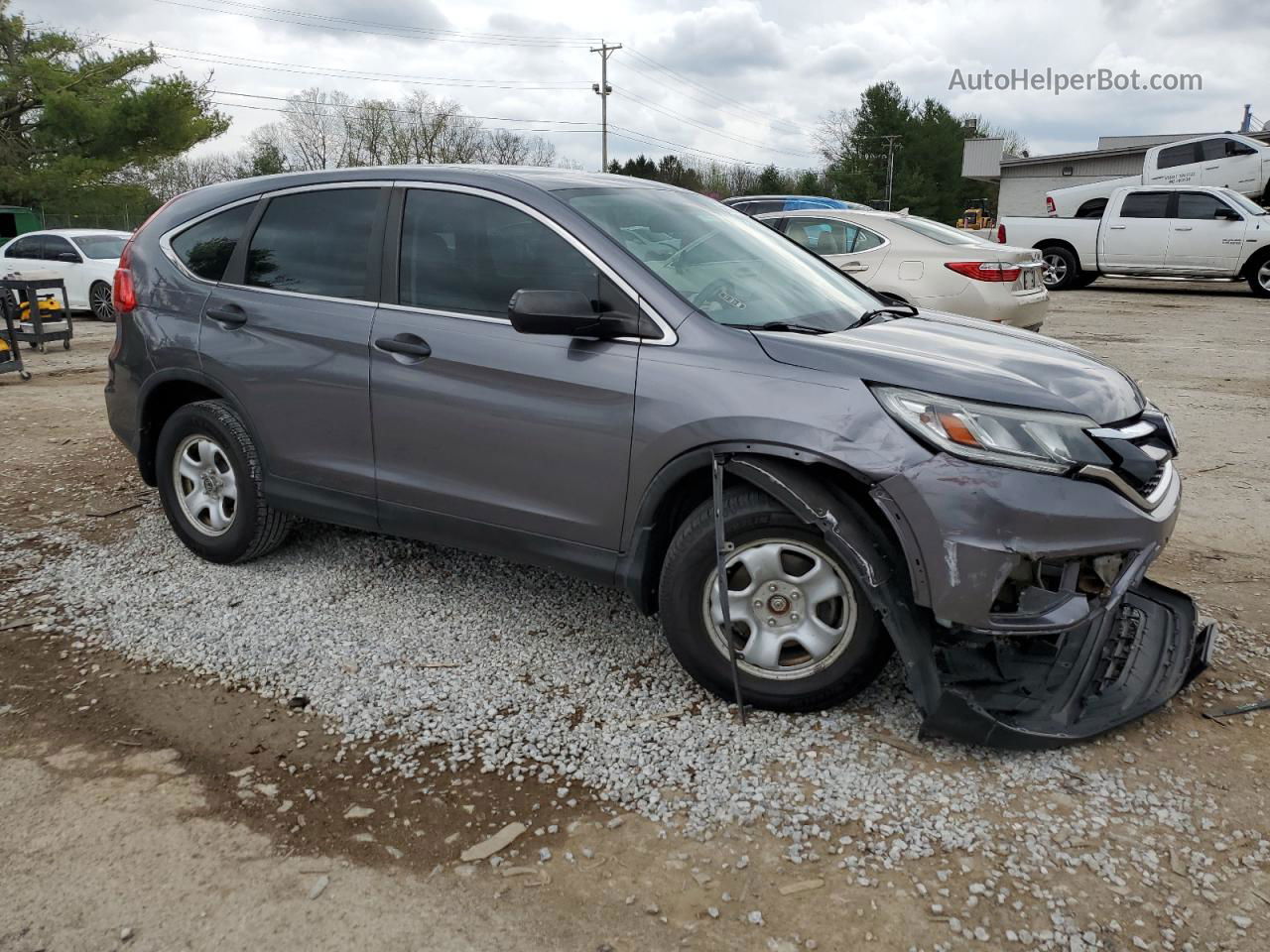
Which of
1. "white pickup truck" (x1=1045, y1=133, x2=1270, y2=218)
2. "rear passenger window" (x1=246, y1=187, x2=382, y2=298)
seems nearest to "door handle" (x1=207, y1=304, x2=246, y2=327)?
"rear passenger window" (x1=246, y1=187, x2=382, y2=298)

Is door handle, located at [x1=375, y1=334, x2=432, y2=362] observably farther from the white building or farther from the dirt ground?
the white building

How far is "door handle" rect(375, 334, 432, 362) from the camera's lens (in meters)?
3.63

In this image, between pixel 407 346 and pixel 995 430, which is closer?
pixel 995 430

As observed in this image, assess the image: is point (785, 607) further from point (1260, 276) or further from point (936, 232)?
point (1260, 276)

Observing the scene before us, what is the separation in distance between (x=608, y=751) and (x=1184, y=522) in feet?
12.1

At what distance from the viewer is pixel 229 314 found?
4.16 metres

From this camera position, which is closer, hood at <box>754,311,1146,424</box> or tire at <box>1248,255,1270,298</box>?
hood at <box>754,311,1146,424</box>

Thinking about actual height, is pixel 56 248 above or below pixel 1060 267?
below

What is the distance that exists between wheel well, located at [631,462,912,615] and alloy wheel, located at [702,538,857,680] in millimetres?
189

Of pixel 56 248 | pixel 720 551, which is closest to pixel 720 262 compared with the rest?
pixel 720 551

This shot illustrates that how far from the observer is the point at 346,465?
3.91 m

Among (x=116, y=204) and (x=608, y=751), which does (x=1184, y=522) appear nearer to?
(x=608, y=751)

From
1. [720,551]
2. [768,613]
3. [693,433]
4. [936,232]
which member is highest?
[936,232]

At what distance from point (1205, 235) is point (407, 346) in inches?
669
